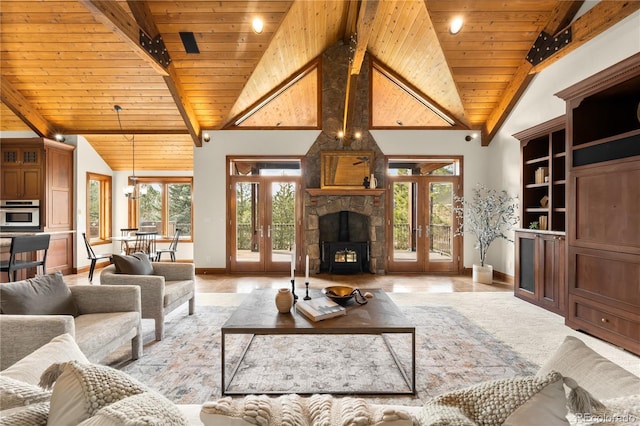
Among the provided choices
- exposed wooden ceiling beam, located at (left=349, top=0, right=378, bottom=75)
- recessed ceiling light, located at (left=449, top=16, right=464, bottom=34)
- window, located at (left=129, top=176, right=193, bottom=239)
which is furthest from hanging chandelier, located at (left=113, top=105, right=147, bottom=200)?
recessed ceiling light, located at (left=449, top=16, right=464, bottom=34)

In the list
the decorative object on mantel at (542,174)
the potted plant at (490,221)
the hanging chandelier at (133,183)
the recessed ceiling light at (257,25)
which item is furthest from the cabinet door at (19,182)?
the decorative object on mantel at (542,174)

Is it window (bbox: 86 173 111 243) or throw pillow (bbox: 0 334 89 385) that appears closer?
throw pillow (bbox: 0 334 89 385)

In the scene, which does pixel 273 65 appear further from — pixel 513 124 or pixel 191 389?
pixel 191 389

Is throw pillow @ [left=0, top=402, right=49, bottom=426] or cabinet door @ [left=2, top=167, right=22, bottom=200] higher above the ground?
cabinet door @ [left=2, top=167, right=22, bottom=200]

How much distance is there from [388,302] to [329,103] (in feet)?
15.4

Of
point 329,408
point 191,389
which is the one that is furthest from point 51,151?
point 329,408

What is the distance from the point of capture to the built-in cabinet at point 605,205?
9.14 feet

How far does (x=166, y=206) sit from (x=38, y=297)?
6316mm

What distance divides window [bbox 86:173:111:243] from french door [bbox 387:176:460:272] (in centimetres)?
666

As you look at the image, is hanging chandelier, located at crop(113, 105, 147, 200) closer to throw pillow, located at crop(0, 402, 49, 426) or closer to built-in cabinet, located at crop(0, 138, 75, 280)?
built-in cabinet, located at crop(0, 138, 75, 280)

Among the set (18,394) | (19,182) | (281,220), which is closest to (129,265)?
(18,394)

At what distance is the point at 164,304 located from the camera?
3.12 meters

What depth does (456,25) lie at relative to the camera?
4.53m

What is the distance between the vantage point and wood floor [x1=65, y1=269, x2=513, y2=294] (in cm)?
514
